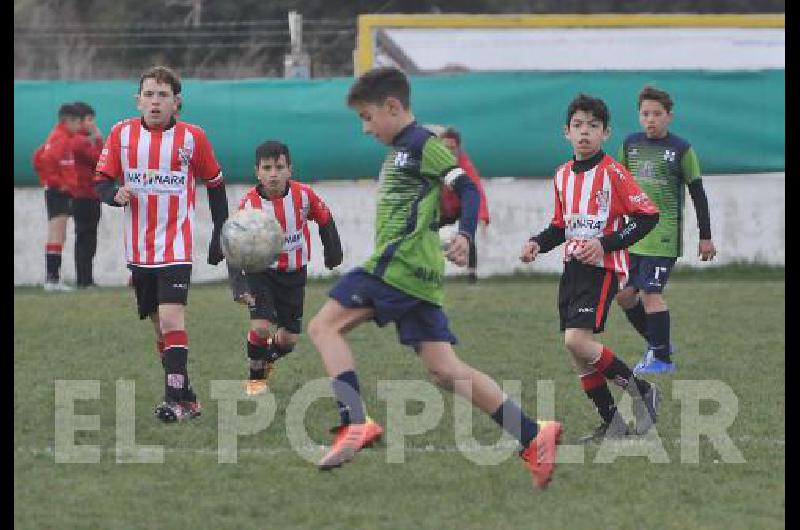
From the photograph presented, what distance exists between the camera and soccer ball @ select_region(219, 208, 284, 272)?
26.5ft

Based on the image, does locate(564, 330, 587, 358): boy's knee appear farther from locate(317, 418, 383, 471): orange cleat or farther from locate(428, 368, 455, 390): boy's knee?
locate(317, 418, 383, 471): orange cleat

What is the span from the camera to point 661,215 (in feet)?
35.2

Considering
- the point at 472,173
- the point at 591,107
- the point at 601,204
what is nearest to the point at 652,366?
the point at 601,204

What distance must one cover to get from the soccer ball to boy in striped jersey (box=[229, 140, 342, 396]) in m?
1.13

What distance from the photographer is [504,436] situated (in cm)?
776

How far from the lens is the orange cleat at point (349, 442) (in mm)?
6391

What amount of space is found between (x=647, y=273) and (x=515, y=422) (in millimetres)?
4493

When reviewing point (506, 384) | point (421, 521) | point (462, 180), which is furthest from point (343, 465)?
point (506, 384)

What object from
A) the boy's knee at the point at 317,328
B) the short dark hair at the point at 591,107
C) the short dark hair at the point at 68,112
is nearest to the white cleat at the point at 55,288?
the short dark hair at the point at 68,112

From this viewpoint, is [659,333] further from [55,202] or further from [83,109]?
[55,202]

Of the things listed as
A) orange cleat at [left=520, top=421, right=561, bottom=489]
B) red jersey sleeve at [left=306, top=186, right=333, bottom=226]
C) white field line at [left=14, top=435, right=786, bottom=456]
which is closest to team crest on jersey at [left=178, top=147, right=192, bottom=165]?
red jersey sleeve at [left=306, top=186, right=333, bottom=226]

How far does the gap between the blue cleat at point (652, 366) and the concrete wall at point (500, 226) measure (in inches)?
287

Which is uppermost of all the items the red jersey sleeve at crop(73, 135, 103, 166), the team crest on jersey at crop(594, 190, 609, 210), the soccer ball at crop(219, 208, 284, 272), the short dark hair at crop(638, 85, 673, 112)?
the red jersey sleeve at crop(73, 135, 103, 166)

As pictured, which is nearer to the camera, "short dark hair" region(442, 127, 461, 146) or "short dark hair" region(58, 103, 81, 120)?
"short dark hair" region(442, 127, 461, 146)
